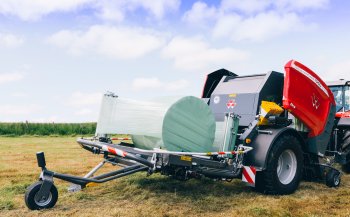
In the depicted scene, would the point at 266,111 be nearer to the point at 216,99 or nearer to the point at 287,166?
the point at 287,166

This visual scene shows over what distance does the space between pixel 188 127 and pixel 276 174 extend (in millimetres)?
1641

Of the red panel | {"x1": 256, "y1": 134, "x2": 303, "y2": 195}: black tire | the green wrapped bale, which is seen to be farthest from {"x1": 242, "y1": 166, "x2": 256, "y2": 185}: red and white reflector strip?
the red panel

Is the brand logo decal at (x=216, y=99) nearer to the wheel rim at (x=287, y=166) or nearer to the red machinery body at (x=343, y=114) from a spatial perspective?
the wheel rim at (x=287, y=166)

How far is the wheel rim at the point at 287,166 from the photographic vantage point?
622 cm

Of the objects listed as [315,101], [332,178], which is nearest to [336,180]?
[332,178]

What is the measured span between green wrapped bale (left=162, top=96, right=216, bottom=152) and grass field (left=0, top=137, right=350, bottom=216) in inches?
30.7

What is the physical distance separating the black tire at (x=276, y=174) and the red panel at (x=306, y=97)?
481 mm

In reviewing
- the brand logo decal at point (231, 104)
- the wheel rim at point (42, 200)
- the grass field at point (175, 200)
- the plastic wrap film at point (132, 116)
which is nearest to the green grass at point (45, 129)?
the grass field at point (175, 200)

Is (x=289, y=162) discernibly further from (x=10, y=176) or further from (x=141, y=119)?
(x=10, y=176)

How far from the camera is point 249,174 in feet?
18.7

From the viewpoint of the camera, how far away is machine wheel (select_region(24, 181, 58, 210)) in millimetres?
4799

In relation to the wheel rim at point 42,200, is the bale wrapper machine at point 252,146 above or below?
above

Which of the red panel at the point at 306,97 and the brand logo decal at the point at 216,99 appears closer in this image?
the red panel at the point at 306,97

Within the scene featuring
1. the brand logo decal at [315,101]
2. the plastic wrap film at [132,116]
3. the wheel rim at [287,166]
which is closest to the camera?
the plastic wrap film at [132,116]
